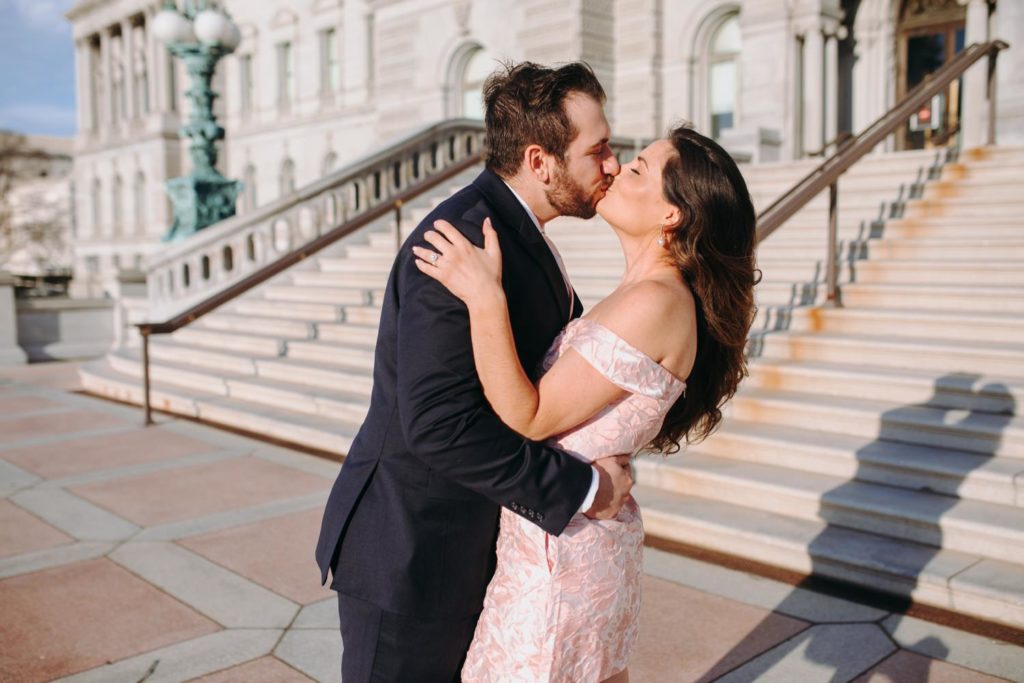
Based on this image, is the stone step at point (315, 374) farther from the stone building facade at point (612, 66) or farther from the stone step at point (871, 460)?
the stone building facade at point (612, 66)

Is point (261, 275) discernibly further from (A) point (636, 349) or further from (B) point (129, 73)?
(B) point (129, 73)

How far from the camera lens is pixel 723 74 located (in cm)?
1855

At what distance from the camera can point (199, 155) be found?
45.8 ft

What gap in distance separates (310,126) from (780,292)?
2780cm

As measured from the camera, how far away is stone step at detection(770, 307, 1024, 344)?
624 cm

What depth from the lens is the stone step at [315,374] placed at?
8695 mm

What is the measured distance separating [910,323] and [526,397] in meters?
5.48

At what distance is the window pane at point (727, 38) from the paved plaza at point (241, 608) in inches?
570

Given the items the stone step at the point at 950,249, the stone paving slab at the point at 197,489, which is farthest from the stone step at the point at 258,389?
the stone step at the point at 950,249

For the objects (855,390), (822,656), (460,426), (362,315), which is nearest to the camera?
(460,426)

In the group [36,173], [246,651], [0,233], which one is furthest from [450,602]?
[36,173]

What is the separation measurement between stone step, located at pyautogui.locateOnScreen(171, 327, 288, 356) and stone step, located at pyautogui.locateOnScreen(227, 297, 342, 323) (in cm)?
49

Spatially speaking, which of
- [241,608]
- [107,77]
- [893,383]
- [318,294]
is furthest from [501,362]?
[107,77]

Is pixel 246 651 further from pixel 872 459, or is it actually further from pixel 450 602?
pixel 872 459
